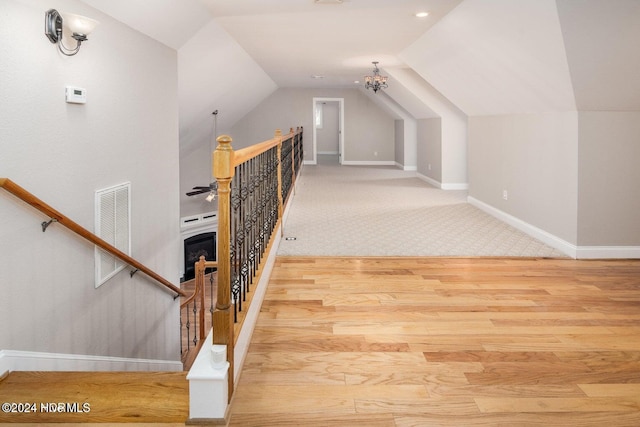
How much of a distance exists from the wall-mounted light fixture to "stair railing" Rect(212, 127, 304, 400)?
1.43 metres

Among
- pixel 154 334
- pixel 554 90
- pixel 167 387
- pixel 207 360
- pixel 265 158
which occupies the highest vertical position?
pixel 554 90

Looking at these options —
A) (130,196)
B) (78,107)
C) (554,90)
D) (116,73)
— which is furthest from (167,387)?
(554,90)

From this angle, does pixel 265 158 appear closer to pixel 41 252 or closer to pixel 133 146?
pixel 133 146

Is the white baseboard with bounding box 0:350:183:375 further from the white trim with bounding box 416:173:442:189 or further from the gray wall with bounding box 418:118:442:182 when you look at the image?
the gray wall with bounding box 418:118:442:182

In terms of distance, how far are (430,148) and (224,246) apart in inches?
371

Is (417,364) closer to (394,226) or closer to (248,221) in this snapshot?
(248,221)

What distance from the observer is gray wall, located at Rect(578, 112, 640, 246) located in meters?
4.68

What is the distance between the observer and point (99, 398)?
2.18m

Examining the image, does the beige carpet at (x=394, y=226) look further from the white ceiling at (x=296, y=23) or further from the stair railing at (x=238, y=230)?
the white ceiling at (x=296, y=23)

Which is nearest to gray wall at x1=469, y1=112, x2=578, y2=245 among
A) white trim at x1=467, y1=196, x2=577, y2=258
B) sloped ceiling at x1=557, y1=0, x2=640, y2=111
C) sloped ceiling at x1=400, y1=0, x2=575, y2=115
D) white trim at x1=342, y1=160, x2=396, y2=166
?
white trim at x1=467, y1=196, x2=577, y2=258

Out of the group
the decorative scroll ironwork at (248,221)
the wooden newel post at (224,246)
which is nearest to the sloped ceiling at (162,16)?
the decorative scroll ironwork at (248,221)

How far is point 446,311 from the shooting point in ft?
10.8

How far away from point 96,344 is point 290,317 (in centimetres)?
171

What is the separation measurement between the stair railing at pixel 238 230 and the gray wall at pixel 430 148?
622 centimetres
